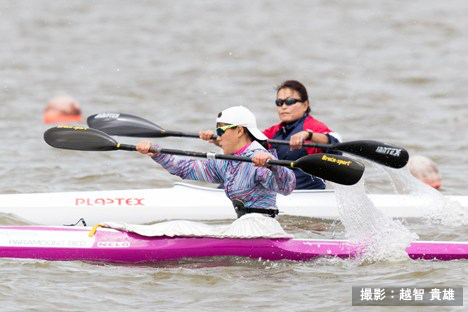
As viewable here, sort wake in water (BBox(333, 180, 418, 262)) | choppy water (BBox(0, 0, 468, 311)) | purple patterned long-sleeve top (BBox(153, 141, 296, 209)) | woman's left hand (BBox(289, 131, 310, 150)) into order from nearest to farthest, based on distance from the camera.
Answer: choppy water (BBox(0, 0, 468, 311)) < purple patterned long-sleeve top (BBox(153, 141, 296, 209)) < wake in water (BBox(333, 180, 418, 262)) < woman's left hand (BBox(289, 131, 310, 150))

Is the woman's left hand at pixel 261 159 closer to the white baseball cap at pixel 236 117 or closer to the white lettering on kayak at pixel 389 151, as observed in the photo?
the white baseball cap at pixel 236 117

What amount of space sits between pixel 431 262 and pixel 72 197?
397cm

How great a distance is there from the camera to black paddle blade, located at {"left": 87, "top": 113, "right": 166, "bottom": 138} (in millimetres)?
10461

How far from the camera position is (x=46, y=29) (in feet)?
81.4

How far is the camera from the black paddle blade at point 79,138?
890cm

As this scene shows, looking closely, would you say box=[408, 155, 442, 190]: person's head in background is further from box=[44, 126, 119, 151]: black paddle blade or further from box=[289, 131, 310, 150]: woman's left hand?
box=[44, 126, 119, 151]: black paddle blade

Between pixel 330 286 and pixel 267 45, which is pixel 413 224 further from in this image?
pixel 267 45

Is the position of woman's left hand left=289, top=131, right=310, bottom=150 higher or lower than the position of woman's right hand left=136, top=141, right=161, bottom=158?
higher

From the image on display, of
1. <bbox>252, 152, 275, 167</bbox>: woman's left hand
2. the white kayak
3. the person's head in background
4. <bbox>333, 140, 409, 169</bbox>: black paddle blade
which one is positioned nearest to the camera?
<bbox>252, 152, 275, 167</bbox>: woman's left hand

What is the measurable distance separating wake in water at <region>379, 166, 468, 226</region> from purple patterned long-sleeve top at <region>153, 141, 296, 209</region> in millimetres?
2826

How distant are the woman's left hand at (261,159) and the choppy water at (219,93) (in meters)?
0.81

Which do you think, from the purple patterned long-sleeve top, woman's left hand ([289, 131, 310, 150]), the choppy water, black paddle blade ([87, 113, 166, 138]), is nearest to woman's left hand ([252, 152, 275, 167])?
the purple patterned long-sleeve top

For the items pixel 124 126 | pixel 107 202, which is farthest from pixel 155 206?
pixel 124 126

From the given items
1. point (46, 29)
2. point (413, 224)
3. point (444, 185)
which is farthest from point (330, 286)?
point (46, 29)
